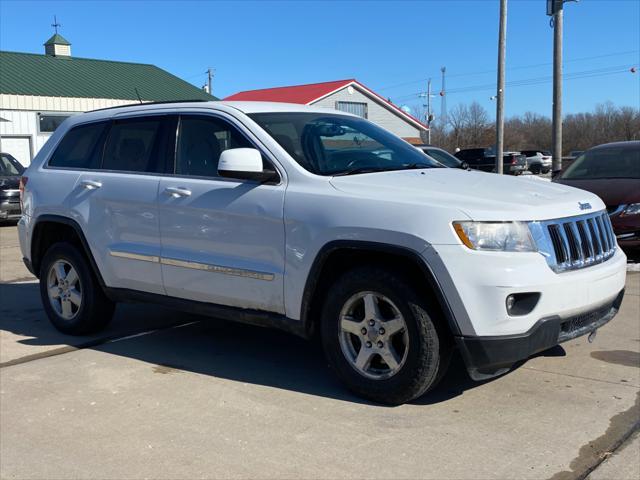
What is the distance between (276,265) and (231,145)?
101 cm

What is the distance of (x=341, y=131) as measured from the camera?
5219 millimetres

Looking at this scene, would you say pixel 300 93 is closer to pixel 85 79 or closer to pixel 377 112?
pixel 377 112

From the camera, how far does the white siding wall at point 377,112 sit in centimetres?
4400

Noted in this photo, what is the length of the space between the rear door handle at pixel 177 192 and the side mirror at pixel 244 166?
0.49 meters

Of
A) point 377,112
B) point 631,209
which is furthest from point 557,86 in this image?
point 377,112

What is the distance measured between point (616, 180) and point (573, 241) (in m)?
5.27

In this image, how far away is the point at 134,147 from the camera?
5594 mm

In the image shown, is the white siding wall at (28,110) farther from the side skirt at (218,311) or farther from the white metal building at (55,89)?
the side skirt at (218,311)

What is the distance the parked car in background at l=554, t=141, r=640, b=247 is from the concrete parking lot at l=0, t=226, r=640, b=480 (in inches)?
102

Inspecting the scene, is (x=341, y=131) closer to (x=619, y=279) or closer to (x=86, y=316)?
(x=619, y=279)

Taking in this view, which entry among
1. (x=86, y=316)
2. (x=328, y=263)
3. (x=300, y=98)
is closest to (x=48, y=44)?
(x=300, y=98)

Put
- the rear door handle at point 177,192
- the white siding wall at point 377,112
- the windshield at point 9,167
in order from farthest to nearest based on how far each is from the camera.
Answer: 1. the white siding wall at point 377,112
2. the windshield at point 9,167
3. the rear door handle at point 177,192

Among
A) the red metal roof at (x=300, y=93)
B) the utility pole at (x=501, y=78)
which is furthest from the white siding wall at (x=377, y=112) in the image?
the utility pole at (x=501, y=78)

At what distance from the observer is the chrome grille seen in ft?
12.8
